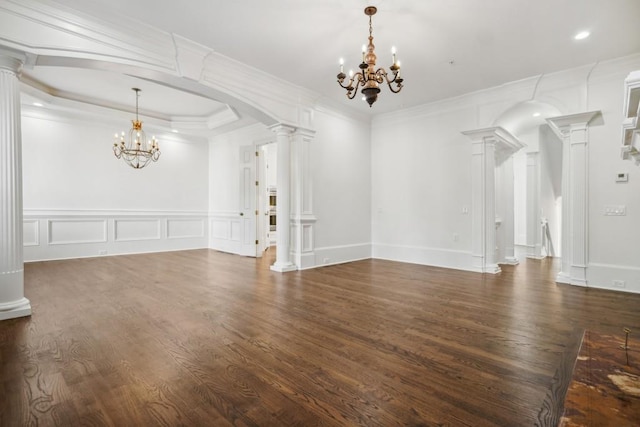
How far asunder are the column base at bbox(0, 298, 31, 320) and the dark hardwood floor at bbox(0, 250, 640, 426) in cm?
12

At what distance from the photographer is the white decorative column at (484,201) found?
543 cm

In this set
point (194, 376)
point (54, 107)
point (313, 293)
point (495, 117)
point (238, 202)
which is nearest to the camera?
point (194, 376)

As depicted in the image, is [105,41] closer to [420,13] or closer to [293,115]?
[293,115]

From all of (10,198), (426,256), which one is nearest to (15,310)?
(10,198)

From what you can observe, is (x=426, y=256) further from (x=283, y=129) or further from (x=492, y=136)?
(x=283, y=129)

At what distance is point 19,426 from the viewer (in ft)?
5.04

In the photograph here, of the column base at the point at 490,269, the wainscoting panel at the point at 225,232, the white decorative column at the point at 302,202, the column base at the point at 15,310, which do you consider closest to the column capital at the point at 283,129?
the white decorative column at the point at 302,202

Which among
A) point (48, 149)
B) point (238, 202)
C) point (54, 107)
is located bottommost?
point (238, 202)

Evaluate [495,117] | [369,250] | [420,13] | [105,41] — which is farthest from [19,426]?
[495,117]

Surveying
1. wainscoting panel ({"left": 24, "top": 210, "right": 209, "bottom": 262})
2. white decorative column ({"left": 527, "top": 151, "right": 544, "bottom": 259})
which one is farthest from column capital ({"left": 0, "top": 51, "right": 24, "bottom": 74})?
white decorative column ({"left": 527, "top": 151, "right": 544, "bottom": 259})

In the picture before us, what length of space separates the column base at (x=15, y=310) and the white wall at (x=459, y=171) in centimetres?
580

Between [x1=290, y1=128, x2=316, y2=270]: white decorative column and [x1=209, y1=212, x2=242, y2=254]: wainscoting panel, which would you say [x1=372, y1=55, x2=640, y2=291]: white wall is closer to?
[x1=290, y1=128, x2=316, y2=270]: white decorative column

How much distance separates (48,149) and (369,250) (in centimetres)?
723

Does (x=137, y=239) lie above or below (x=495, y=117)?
below
